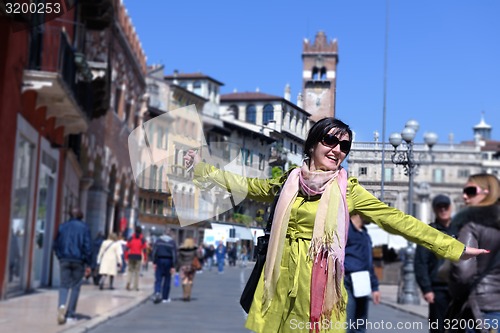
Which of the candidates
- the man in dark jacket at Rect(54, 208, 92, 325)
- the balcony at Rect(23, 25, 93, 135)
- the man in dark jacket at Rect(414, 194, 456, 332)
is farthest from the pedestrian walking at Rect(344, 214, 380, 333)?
the balcony at Rect(23, 25, 93, 135)

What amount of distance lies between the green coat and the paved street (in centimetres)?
350

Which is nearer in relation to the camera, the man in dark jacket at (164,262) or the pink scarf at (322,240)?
the pink scarf at (322,240)

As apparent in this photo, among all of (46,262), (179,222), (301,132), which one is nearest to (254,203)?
(301,132)

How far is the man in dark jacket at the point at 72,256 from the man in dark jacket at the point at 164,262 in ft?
18.3

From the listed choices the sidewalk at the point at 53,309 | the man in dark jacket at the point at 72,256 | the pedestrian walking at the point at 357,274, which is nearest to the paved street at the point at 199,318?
the sidewalk at the point at 53,309

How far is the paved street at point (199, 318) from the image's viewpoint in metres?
14.1

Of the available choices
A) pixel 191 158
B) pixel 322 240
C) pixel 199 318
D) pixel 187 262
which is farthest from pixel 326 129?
pixel 187 262

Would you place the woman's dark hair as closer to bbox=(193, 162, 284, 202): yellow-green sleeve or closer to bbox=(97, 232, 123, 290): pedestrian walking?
bbox=(193, 162, 284, 202): yellow-green sleeve

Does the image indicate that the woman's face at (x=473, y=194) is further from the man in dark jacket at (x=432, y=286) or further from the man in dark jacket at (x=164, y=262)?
the man in dark jacket at (x=164, y=262)

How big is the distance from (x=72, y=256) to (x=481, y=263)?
8.83m

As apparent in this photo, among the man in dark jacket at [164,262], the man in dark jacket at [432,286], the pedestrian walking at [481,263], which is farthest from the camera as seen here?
the man in dark jacket at [164,262]

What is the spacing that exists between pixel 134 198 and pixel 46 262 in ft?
87.8

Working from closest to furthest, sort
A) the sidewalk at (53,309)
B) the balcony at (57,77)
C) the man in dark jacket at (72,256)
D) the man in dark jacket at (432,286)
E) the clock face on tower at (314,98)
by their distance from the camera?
1. the clock face on tower at (314,98)
2. the man in dark jacket at (432,286)
3. the sidewalk at (53,309)
4. the man in dark jacket at (72,256)
5. the balcony at (57,77)

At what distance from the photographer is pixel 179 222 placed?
5.72 m
